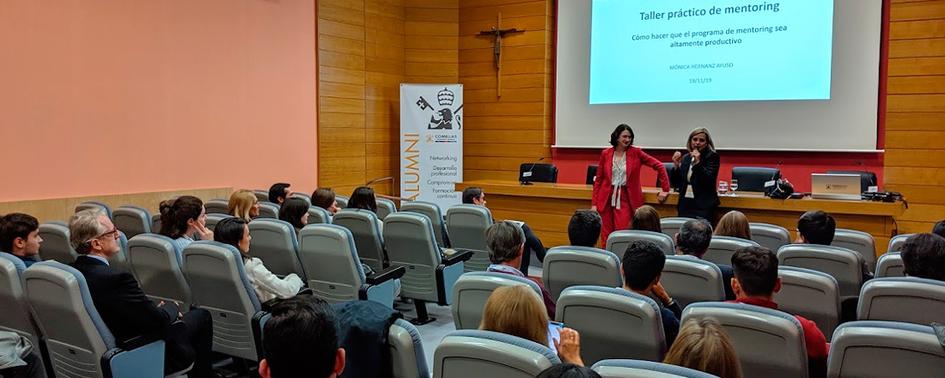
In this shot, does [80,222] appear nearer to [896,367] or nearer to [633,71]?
[896,367]

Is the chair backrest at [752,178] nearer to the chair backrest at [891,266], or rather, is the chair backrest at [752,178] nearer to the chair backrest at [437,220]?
the chair backrest at [437,220]

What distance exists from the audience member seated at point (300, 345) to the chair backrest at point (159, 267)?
2.03m

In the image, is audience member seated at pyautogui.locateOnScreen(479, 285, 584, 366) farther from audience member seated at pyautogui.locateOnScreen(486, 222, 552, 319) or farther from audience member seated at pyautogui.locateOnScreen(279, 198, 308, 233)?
audience member seated at pyautogui.locateOnScreen(279, 198, 308, 233)

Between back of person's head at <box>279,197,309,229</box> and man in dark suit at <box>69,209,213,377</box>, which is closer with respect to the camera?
man in dark suit at <box>69,209,213,377</box>

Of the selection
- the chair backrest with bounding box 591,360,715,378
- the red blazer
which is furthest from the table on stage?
the chair backrest with bounding box 591,360,715,378

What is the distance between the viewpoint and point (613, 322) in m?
2.35

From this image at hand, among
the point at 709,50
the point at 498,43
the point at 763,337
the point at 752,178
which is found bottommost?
the point at 763,337

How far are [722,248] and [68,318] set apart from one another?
3107mm

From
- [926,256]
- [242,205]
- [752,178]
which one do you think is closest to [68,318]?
[242,205]

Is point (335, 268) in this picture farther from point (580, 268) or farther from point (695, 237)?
point (695, 237)

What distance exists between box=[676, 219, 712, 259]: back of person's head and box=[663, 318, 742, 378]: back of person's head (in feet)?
5.57

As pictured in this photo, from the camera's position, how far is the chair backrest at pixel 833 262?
10.6 feet

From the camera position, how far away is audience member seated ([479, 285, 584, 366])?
6.72ft

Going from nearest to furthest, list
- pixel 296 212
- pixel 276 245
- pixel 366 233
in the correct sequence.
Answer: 1. pixel 276 245
2. pixel 296 212
3. pixel 366 233
